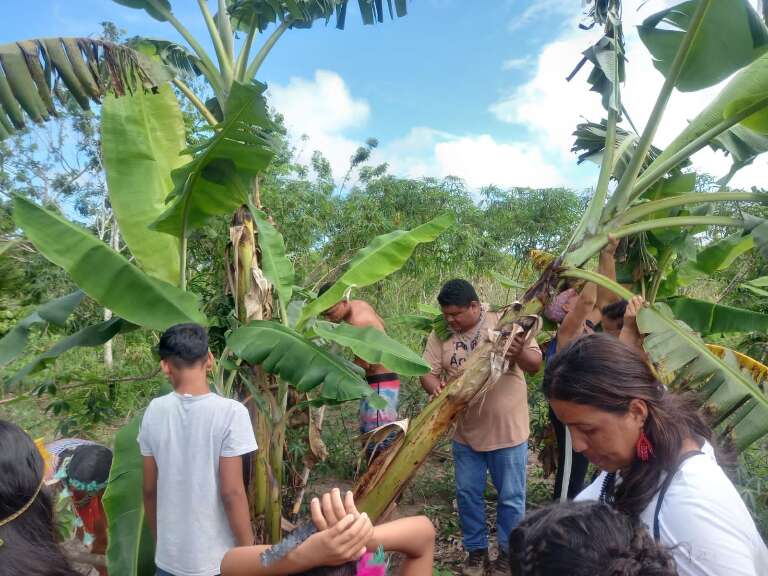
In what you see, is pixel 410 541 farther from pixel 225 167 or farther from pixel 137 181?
pixel 137 181

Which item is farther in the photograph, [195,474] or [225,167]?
[225,167]

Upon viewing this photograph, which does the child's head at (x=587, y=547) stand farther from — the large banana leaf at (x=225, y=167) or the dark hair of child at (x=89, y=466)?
the dark hair of child at (x=89, y=466)

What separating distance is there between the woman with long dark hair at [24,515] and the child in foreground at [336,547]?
389 millimetres

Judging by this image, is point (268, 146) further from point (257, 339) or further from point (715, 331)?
point (715, 331)

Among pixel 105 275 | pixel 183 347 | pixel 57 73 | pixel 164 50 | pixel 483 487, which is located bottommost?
pixel 483 487

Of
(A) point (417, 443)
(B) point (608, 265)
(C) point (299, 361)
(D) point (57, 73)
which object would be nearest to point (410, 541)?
(A) point (417, 443)

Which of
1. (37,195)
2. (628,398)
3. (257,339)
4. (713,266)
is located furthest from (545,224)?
(37,195)

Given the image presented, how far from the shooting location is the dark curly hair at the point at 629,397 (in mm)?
1330

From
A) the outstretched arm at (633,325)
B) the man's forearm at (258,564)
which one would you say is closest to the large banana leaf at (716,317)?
the outstretched arm at (633,325)

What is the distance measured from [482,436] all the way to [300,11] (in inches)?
124

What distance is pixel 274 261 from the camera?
3.43 meters

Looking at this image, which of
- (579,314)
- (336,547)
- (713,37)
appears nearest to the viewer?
(336,547)

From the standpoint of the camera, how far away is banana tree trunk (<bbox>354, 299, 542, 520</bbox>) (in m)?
2.71

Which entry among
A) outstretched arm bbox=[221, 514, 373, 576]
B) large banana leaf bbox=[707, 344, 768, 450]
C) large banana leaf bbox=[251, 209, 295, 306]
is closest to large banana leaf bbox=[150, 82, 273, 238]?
large banana leaf bbox=[251, 209, 295, 306]
